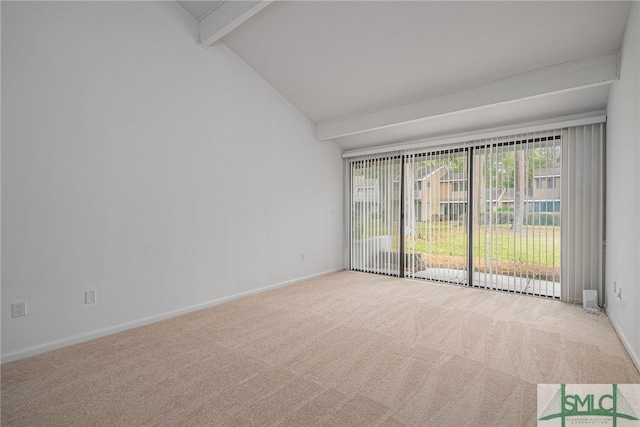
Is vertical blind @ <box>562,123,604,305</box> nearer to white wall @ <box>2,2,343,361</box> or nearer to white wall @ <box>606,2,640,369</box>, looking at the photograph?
white wall @ <box>606,2,640,369</box>

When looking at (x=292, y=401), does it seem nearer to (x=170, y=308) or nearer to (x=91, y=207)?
(x=170, y=308)

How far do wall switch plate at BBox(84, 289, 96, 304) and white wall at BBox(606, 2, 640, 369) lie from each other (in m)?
4.59

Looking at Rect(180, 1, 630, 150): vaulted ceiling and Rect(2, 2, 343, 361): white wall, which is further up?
Rect(180, 1, 630, 150): vaulted ceiling

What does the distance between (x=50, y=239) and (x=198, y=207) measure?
4.70 feet

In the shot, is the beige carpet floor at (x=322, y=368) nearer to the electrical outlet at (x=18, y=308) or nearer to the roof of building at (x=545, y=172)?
the electrical outlet at (x=18, y=308)

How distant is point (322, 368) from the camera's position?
243 cm

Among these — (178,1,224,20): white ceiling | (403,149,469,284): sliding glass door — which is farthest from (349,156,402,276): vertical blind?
(178,1,224,20): white ceiling

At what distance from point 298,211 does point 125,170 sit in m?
2.68

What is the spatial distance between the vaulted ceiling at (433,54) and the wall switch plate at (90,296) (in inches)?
120

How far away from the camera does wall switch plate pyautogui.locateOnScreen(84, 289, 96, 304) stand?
2965 mm

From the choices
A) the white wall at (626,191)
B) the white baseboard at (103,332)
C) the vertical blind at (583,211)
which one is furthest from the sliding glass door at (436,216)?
the white baseboard at (103,332)

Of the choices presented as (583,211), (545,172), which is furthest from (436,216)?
(583,211)

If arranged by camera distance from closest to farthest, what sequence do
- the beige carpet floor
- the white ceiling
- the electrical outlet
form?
1. the beige carpet floor
2. the electrical outlet
3. the white ceiling

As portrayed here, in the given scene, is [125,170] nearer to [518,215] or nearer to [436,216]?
[436,216]
